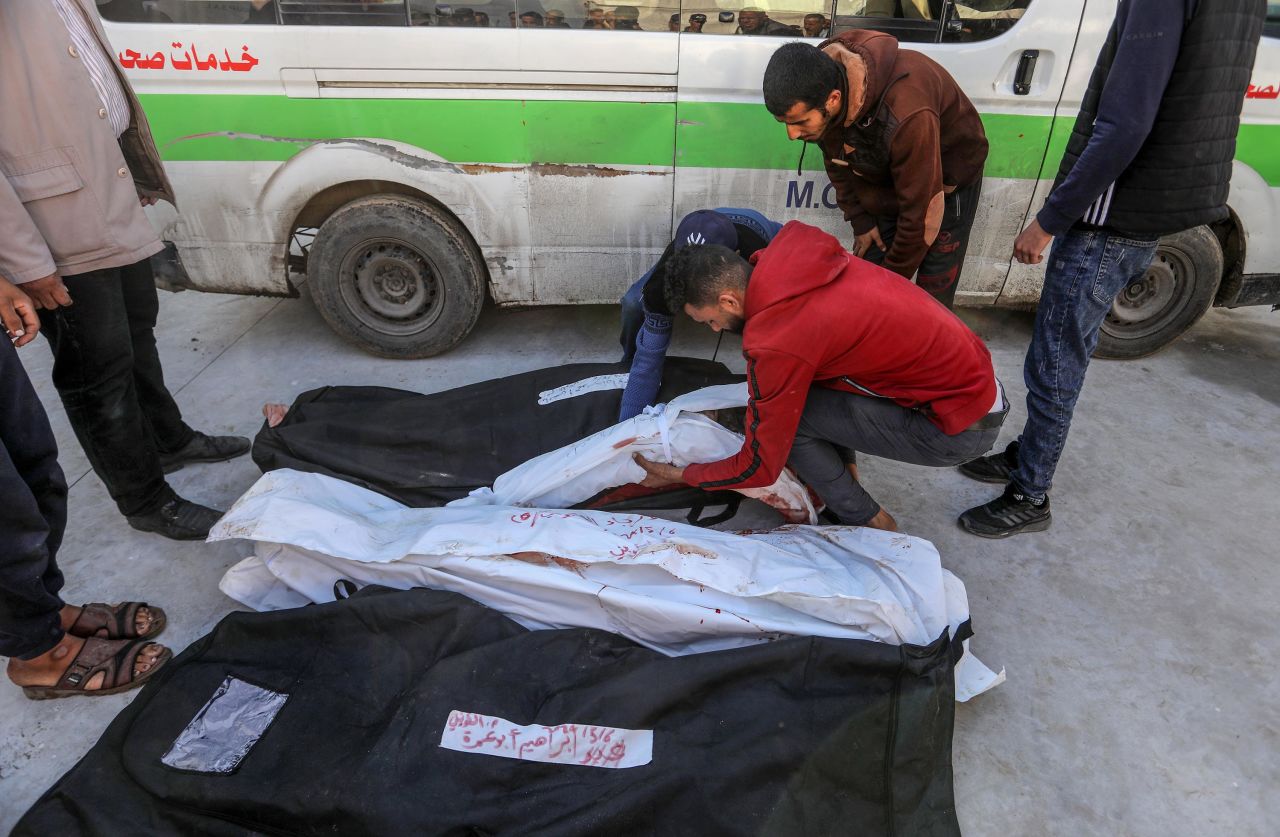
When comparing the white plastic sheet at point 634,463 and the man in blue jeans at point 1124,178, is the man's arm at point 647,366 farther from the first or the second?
the man in blue jeans at point 1124,178

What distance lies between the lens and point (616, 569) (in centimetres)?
217

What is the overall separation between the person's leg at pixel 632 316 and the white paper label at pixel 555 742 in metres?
1.58

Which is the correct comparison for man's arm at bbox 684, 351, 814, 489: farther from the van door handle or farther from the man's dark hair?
the van door handle

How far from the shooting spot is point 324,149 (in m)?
3.26

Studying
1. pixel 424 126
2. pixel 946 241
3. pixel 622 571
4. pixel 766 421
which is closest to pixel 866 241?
pixel 946 241

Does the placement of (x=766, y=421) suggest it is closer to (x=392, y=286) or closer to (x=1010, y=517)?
(x=1010, y=517)

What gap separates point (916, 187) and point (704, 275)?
3.31 ft

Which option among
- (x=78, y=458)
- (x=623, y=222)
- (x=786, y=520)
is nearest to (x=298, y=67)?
(x=623, y=222)

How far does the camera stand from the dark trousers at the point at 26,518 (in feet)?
5.96

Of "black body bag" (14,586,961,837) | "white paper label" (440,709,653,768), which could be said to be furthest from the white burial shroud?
"white paper label" (440,709,653,768)

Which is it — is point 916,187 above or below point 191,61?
below

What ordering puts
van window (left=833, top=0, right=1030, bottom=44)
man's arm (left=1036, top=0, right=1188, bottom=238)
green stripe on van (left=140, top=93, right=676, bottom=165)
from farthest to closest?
green stripe on van (left=140, top=93, right=676, bottom=165)
van window (left=833, top=0, right=1030, bottom=44)
man's arm (left=1036, top=0, right=1188, bottom=238)

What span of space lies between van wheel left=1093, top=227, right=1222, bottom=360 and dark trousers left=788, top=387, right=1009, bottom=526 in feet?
5.86

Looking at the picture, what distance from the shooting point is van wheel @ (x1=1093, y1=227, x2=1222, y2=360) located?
3.54 metres
